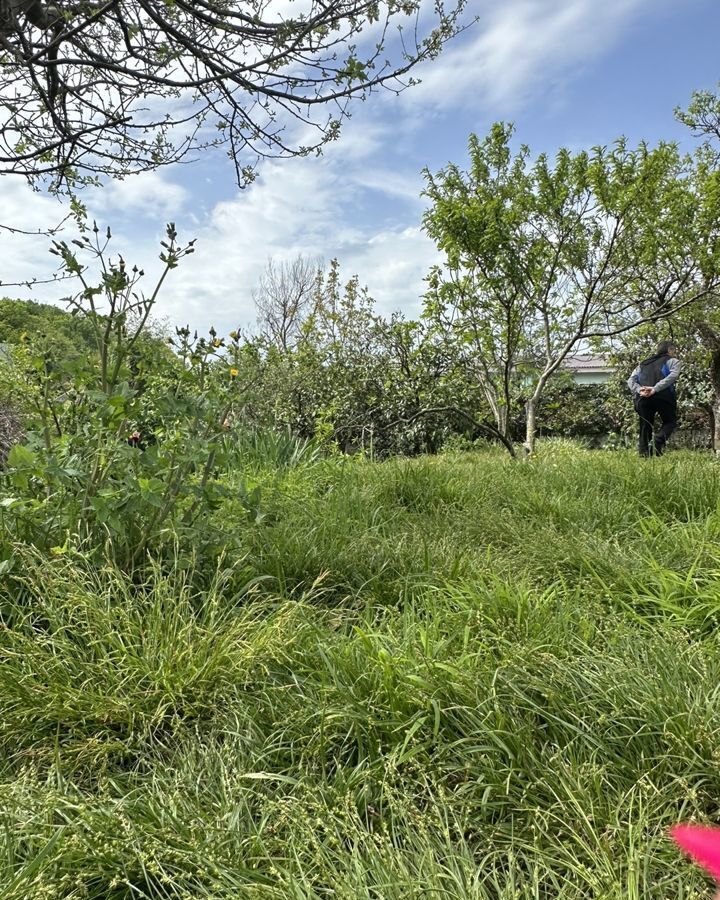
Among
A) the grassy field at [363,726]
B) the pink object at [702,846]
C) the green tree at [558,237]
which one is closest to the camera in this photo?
the pink object at [702,846]

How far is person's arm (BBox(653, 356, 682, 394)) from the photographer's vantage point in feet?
21.5

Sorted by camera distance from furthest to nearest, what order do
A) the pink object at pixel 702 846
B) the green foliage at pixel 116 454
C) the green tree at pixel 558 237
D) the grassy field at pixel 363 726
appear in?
the green tree at pixel 558 237
the green foliage at pixel 116 454
the grassy field at pixel 363 726
the pink object at pixel 702 846

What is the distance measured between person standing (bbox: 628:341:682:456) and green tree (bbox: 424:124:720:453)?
26.0 inches

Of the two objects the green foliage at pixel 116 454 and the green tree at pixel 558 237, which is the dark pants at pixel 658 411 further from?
the green foliage at pixel 116 454

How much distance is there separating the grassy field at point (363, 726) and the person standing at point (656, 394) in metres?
4.84

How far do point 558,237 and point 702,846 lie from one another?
6.49 m

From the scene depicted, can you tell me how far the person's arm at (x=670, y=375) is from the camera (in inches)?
258

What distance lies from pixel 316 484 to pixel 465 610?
1.98 metres

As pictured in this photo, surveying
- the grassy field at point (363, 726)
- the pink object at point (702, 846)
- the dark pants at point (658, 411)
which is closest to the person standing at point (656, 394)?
the dark pants at point (658, 411)

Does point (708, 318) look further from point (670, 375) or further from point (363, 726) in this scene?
point (363, 726)

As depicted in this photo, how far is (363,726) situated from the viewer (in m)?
1.47

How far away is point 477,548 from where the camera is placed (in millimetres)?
2705

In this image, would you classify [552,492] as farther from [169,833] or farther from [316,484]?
[169,833]

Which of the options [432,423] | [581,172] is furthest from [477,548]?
[432,423]
